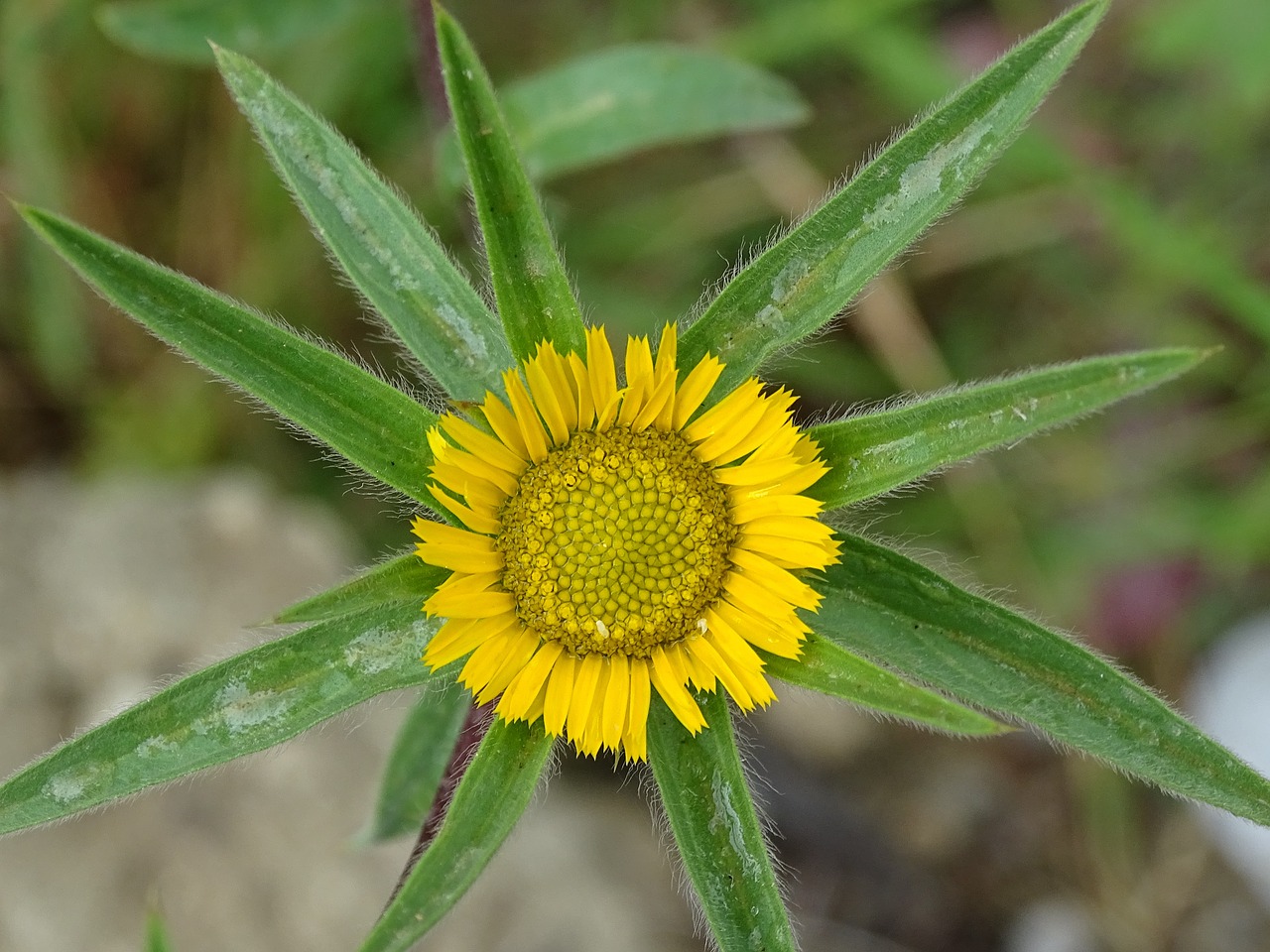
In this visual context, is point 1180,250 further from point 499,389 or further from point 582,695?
point 582,695

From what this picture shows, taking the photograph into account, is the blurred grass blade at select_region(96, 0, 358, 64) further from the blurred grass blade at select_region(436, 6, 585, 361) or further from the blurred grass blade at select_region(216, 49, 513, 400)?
the blurred grass blade at select_region(436, 6, 585, 361)

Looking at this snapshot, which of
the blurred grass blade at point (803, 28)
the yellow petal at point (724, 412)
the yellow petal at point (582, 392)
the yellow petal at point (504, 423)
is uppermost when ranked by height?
the blurred grass blade at point (803, 28)

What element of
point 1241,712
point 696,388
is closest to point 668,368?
point 696,388

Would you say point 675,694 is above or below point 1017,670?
below

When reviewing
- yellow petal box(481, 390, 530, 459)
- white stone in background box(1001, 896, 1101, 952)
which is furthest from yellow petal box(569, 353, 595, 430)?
white stone in background box(1001, 896, 1101, 952)

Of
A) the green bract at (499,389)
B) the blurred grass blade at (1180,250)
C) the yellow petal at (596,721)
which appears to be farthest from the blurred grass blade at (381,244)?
the blurred grass blade at (1180,250)

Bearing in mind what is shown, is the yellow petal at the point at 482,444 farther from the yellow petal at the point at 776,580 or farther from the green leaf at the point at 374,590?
the yellow petal at the point at 776,580
